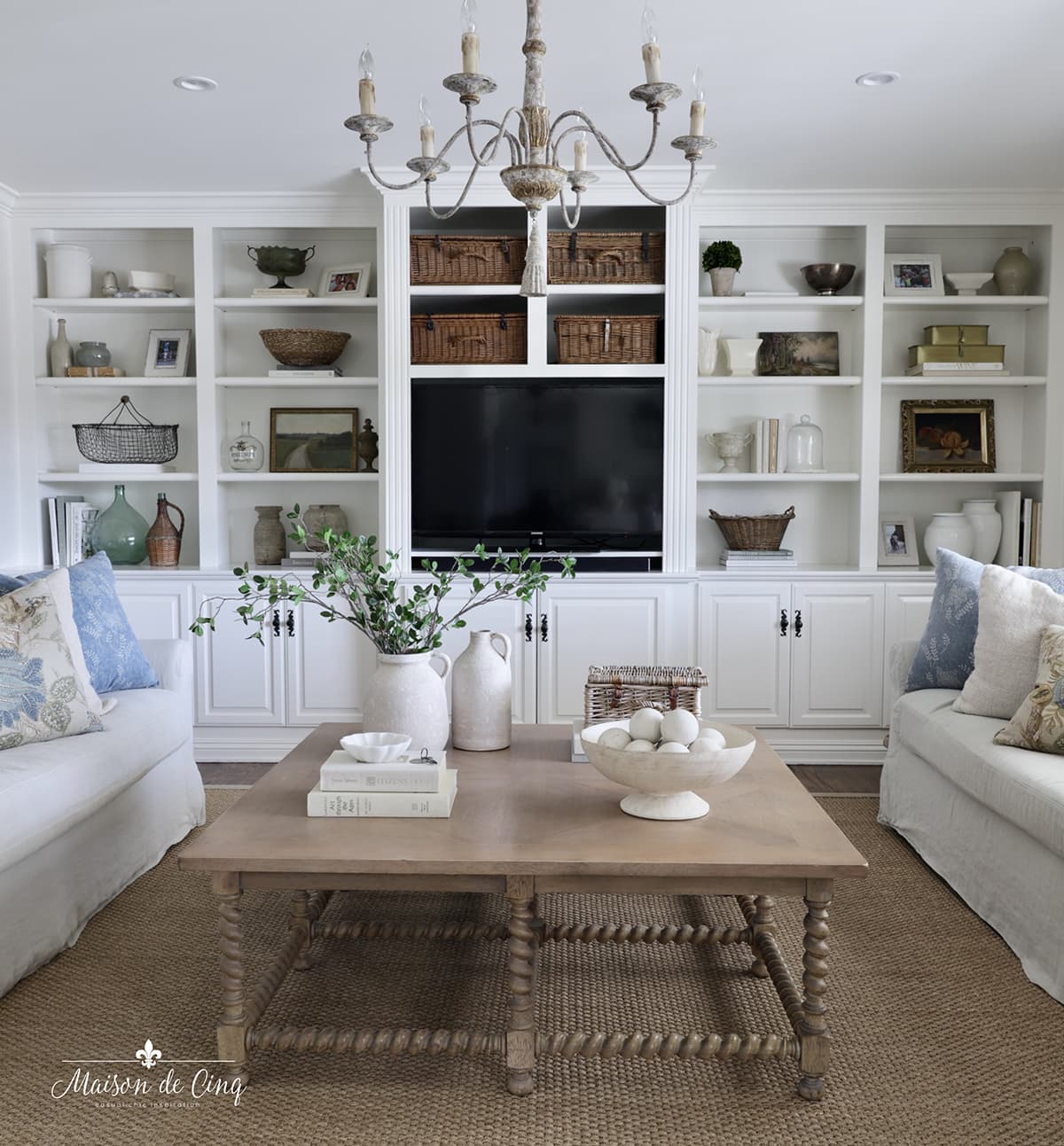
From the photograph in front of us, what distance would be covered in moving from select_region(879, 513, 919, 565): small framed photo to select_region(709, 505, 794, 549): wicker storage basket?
508 mm

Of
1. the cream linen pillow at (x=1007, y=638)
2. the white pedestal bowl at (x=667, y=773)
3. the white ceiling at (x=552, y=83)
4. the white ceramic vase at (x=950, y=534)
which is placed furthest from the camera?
the white ceramic vase at (x=950, y=534)

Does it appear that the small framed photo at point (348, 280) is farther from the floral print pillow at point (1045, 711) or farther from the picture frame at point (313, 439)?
the floral print pillow at point (1045, 711)

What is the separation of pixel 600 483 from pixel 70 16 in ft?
8.14

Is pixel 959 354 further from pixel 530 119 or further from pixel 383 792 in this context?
pixel 383 792

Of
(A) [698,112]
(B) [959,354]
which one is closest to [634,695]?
(A) [698,112]

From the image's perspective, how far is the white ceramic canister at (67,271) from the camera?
14.8 feet

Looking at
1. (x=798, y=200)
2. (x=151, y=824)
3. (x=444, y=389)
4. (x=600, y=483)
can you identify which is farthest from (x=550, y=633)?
(x=798, y=200)

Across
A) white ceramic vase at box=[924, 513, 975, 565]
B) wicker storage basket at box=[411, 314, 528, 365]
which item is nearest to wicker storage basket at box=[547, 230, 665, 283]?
wicker storage basket at box=[411, 314, 528, 365]

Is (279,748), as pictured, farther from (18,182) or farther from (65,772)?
(18,182)

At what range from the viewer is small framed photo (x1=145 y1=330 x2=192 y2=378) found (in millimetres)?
4637

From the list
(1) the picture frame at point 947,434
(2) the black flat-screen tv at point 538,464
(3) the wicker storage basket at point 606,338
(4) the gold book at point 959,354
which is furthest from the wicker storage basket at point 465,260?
(1) the picture frame at point 947,434

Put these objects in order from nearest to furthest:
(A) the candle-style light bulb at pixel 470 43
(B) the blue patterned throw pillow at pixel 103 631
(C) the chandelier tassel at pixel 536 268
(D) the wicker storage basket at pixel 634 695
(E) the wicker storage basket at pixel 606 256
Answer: (A) the candle-style light bulb at pixel 470 43 → (C) the chandelier tassel at pixel 536 268 → (D) the wicker storage basket at pixel 634 695 → (B) the blue patterned throw pillow at pixel 103 631 → (E) the wicker storage basket at pixel 606 256

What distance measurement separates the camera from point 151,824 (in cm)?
312

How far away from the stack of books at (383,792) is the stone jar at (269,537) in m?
2.64
